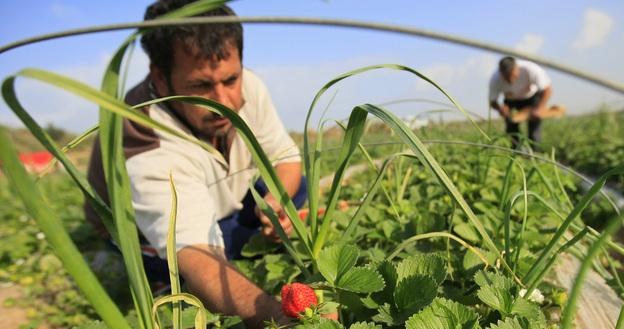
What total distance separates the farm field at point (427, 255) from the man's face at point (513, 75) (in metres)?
2.75

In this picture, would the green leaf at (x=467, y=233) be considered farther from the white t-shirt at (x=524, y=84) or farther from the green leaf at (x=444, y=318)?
the white t-shirt at (x=524, y=84)

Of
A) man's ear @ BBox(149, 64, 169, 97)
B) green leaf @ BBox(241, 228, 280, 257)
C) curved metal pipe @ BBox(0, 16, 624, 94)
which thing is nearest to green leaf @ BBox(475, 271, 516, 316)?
curved metal pipe @ BBox(0, 16, 624, 94)

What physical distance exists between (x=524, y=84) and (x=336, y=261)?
5233 mm

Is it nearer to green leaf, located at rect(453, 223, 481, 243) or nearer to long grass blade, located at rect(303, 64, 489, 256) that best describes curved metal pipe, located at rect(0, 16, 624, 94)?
long grass blade, located at rect(303, 64, 489, 256)

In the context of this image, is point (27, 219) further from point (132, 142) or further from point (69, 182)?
point (132, 142)

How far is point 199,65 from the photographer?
4.74ft

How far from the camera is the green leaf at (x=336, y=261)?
0.76 m

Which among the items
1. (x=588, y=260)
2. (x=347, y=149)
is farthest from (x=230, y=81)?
(x=588, y=260)

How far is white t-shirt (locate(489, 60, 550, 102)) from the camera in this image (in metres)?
5.16

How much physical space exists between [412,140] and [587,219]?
105 inches

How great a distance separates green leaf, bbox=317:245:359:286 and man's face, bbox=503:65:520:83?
5.02 meters

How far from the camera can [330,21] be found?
323mm

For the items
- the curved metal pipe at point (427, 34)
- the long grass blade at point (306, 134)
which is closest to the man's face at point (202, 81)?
the long grass blade at point (306, 134)

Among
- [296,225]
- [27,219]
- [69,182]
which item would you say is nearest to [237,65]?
[296,225]
